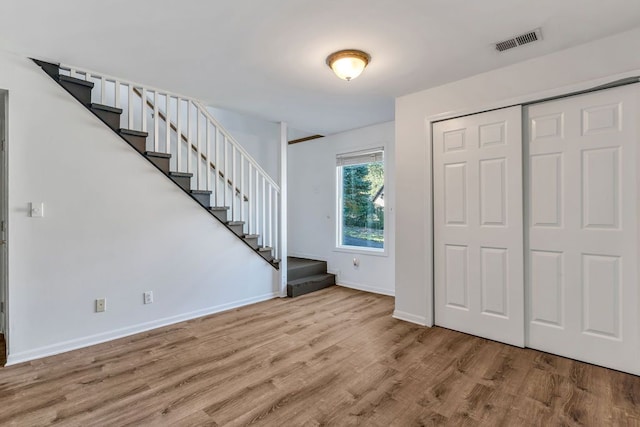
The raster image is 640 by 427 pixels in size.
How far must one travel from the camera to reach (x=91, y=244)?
2.84 m

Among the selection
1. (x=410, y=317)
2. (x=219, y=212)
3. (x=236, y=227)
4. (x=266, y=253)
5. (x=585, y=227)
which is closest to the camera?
(x=585, y=227)

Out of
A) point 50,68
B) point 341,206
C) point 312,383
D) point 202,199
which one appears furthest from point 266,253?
point 50,68

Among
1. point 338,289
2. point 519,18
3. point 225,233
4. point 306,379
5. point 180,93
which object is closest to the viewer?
point 519,18

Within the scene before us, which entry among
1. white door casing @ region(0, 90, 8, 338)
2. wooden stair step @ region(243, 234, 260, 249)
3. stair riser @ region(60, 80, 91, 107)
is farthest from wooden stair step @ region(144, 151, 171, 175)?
wooden stair step @ region(243, 234, 260, 249)

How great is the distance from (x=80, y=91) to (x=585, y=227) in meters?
4.38

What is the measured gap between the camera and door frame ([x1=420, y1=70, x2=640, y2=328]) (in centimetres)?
230

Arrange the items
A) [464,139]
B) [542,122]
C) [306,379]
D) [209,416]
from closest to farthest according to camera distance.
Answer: [209,416]
[306,379]
[542,122]
[464,139]

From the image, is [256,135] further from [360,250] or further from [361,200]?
[360,250]

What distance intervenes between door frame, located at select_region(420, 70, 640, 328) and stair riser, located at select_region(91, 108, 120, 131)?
3033mm

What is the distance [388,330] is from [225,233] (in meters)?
2.16

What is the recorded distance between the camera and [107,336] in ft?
9.50

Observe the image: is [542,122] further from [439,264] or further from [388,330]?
[388,330]

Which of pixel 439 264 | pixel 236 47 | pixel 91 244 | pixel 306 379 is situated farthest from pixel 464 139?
pixel 91 244

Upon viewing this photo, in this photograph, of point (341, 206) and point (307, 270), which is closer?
point (307, 270)
